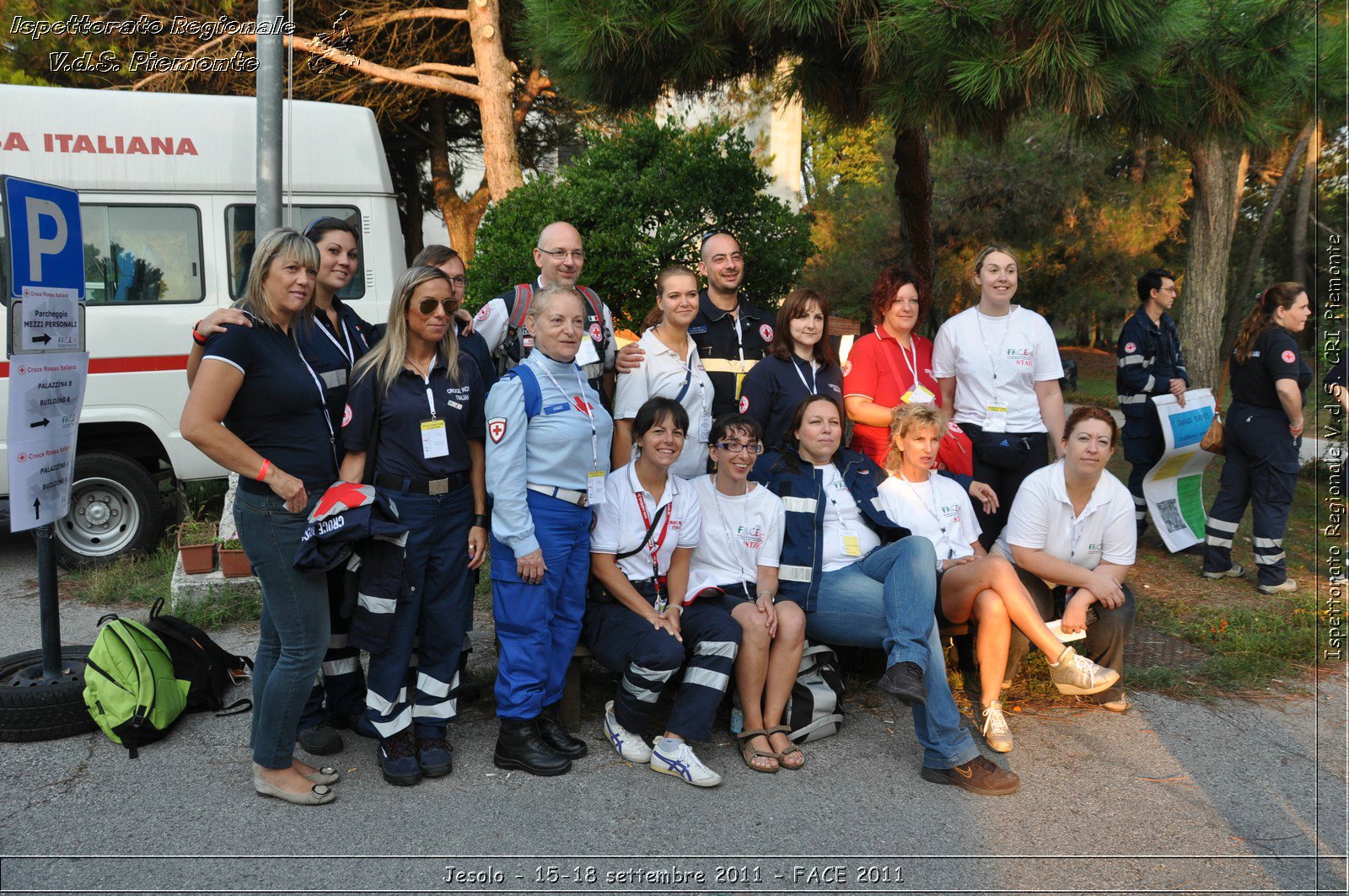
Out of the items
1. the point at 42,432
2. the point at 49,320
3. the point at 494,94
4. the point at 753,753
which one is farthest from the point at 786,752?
the point at 494,94

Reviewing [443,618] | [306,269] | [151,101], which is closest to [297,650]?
[443,618]

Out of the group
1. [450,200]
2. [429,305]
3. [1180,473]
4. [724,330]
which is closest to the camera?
[429,305]

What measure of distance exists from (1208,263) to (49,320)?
41.3 ft

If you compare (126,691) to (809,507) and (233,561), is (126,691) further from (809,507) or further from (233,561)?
(809,507)

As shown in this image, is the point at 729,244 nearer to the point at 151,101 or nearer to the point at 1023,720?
the point at 1023,720

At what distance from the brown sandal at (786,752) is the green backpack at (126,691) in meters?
2.45

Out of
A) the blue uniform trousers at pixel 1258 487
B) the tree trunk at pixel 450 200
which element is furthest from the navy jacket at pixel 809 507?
the tree trunk at pixel 450 200

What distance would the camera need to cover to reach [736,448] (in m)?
4.05

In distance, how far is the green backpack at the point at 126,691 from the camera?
149 inches

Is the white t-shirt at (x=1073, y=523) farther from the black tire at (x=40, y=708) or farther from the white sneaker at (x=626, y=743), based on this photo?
the black tire at (x=40, y=708)

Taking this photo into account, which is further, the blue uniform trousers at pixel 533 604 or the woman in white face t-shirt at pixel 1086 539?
the woman in white face t-shirt at pixel 1086 539

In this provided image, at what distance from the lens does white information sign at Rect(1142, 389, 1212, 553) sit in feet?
21.7

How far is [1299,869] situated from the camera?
309cm

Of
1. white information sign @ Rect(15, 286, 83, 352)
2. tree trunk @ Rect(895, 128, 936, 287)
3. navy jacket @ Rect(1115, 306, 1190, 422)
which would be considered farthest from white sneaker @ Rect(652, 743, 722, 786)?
navy jacket @ Rect(1115, 306, 1190, 422)
